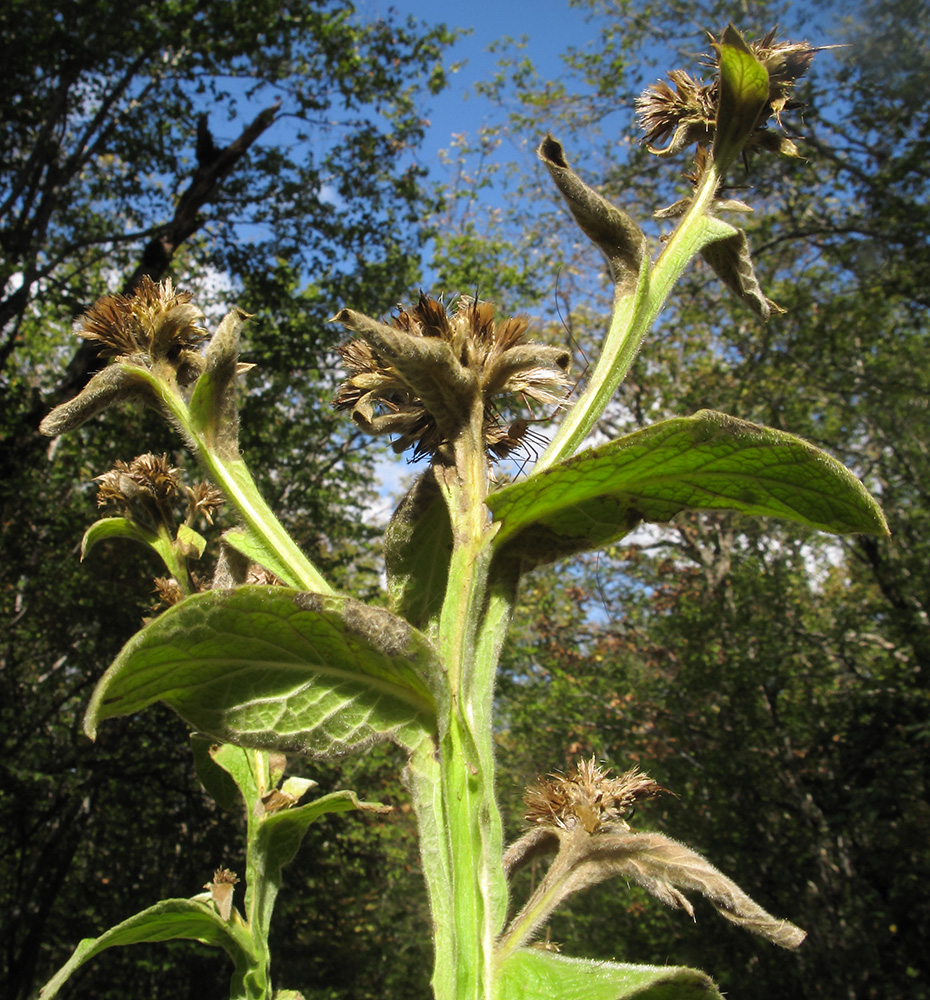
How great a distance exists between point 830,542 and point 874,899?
6706mm

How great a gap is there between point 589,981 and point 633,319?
834 mm

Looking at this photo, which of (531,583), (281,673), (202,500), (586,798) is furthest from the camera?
(531,583)

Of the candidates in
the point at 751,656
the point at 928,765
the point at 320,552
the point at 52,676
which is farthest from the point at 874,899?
the point at 52,676

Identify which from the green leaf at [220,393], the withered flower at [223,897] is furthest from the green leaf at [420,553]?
the withered flower at [223,897]

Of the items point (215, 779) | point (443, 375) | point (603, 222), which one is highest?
point (603, 222)

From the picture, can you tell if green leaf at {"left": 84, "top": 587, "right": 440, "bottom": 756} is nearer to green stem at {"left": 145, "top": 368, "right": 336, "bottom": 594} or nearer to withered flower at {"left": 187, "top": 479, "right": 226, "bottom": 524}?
green stem at {"left": 145, "top": 368, "right": 336, "bottom": 594}

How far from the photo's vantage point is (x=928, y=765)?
805 cm

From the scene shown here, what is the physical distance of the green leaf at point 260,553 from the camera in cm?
103

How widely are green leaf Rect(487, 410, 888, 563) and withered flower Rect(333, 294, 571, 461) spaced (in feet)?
0.61

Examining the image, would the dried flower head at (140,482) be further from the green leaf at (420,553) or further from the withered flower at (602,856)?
the withered flower at (602,856)

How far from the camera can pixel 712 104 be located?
4.12 feet

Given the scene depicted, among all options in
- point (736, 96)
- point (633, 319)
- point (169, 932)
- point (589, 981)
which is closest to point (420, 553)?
point (633, 319)

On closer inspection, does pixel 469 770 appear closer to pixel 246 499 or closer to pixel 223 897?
pixel 246 499

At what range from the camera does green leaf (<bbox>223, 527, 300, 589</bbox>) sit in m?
1.03
